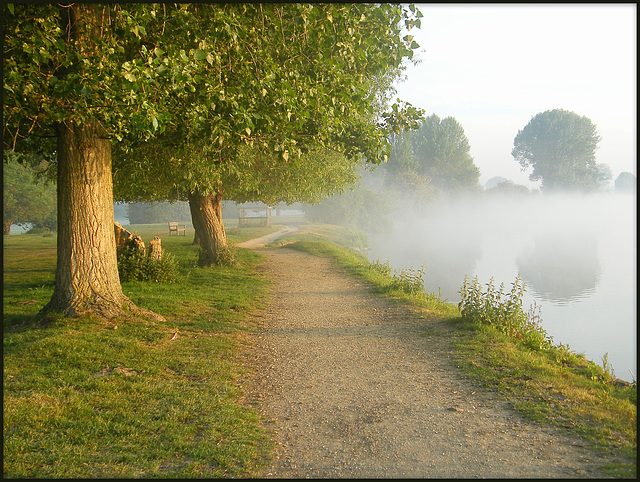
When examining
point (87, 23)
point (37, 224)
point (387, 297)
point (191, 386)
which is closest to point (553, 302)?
point (387, 297)

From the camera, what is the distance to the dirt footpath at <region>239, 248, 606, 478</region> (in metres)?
4.02

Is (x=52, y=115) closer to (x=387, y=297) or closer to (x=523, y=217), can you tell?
(x=387, y=297)

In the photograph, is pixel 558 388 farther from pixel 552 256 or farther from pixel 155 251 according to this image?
pixel 552 256

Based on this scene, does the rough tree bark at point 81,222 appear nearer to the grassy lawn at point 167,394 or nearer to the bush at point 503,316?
the grassy lawn at point 167,394

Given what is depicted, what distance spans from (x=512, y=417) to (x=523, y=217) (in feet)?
259

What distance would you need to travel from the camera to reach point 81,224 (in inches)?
321

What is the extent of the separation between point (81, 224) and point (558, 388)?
814 centimetres

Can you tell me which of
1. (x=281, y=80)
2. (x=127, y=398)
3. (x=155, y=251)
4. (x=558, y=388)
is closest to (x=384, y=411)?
(x=558, y=388)

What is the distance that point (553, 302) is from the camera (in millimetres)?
20078

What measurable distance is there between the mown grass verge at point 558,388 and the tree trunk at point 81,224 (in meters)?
6.68

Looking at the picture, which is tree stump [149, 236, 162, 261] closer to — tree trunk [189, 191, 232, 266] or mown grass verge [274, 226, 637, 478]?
tree trunk [189, 191, 232, 266]

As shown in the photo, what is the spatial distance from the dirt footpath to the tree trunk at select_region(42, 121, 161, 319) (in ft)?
10.5

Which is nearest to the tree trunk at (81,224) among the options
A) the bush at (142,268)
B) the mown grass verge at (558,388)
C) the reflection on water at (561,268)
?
the bush at (142,268)

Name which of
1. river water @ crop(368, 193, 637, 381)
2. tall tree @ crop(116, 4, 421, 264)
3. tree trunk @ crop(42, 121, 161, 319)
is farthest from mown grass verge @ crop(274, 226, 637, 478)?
tree trunk @ crop(42, 121, 161, 319)
